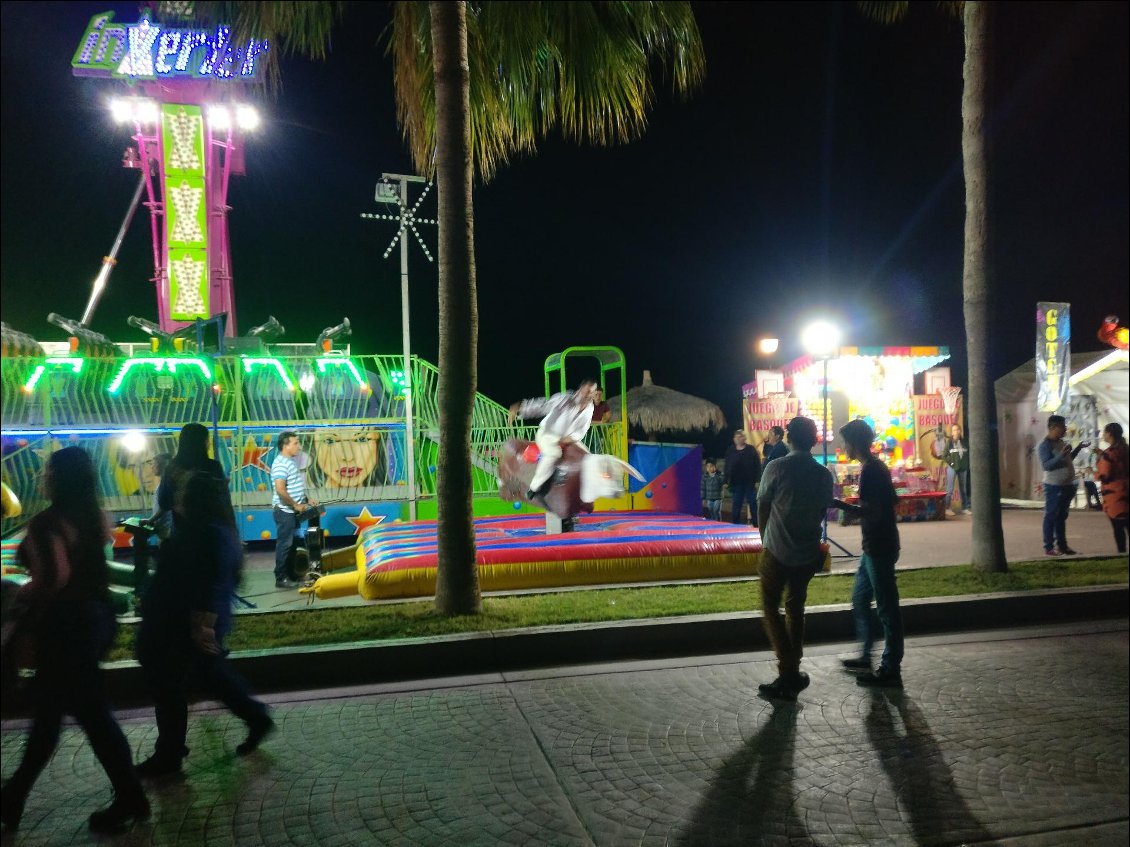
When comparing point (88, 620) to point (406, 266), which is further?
point (406, 266)

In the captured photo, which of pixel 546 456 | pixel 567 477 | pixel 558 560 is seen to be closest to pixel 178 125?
pixel 546 456

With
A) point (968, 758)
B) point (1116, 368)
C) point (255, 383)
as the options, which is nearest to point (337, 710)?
point (968, 758)

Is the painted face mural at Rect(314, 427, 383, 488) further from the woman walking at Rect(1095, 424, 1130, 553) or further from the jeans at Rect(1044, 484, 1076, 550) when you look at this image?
the woman walking at Rect(1095, 424, 1130, 553)

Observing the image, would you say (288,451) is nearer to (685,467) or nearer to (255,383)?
(255,383)

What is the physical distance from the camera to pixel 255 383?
13.3 metres

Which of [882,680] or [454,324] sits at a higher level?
[454,324]

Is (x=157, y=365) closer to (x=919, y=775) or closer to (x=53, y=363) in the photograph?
(x=53, y=363)

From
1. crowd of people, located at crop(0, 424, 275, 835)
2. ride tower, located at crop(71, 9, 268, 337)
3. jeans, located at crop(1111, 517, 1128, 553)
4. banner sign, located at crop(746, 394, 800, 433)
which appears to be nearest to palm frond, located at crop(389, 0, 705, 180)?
crowd of people, located at crop(0, 424, 275, 835)

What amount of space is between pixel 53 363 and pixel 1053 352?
18745 mm

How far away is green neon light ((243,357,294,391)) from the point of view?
12977 mm

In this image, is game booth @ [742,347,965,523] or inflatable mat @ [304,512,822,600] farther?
game booth @ [742,347,965,523]

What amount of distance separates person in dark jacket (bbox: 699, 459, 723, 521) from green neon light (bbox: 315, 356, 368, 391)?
6859 mm

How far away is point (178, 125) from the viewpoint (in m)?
18.8

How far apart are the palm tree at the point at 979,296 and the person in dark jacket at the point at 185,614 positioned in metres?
8.30
